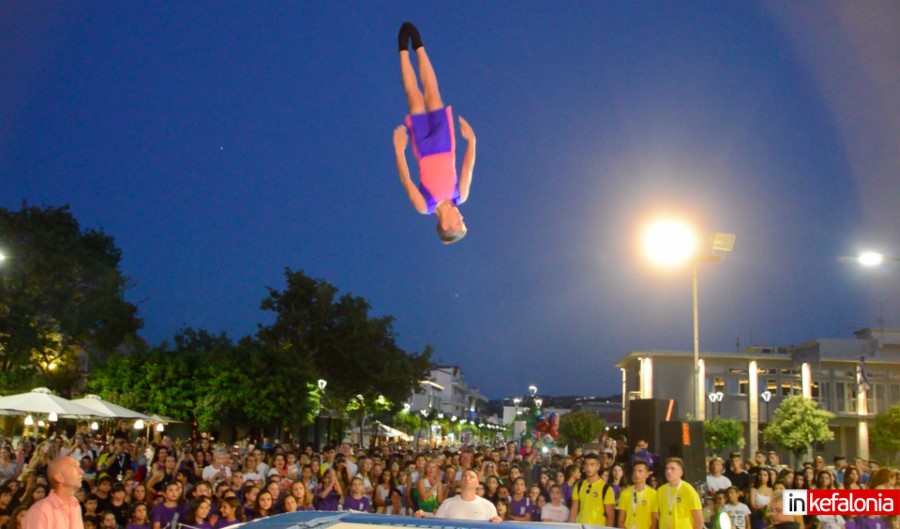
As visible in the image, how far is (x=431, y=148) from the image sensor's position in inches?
227

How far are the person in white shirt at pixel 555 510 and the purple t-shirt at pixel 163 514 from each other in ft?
13.2

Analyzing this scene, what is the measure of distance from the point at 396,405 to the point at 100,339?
40.0 ft

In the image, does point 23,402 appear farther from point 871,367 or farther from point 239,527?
point 871,367

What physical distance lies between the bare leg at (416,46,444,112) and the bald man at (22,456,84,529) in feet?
10.9

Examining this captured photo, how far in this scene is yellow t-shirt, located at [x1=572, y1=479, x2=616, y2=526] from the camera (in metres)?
8.12

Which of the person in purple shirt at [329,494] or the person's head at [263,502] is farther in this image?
the person in purple shirt at [329,494]

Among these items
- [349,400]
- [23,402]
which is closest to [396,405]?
[349,400]

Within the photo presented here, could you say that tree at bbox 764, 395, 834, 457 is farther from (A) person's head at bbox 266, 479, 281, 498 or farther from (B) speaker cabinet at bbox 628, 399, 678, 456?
(A) person's head at bbox 266, 479, 281, 498

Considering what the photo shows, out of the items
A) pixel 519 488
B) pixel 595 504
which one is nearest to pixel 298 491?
pixel 519 488

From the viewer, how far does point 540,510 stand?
399 inches

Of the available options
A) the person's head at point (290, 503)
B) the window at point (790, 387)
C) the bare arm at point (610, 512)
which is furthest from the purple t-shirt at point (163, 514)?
the window at point (790, 387)

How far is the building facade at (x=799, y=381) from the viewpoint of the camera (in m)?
49.1

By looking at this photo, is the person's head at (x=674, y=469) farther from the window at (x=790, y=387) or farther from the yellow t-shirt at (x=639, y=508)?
the window at (x=790, y=387)

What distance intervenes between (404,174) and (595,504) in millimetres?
4219
